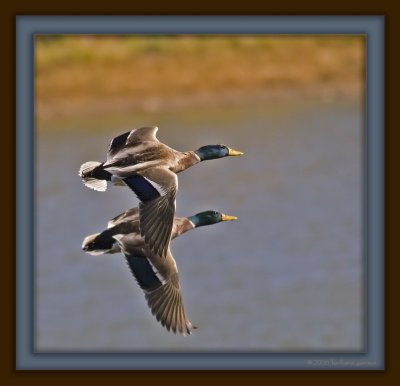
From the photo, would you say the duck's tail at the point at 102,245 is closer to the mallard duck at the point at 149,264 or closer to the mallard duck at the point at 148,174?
the mallard duck at the point at 149,264

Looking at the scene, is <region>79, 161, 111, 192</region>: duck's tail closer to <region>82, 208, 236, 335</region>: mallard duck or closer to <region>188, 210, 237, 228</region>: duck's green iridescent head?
<region>82, 208, 236, 335</region>: mallard duck

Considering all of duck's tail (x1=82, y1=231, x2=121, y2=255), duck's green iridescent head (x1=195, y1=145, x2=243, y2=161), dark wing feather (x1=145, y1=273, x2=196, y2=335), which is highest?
duck's green iridescent head (x1=195, y1=145, x2=243, y2=161)

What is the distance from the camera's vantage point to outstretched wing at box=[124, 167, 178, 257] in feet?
28.6

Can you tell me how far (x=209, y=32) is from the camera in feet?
32.7

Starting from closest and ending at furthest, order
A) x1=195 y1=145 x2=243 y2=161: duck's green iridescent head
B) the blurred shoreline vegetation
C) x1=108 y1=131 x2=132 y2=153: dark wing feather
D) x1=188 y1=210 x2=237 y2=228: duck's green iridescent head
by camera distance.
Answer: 1. x1=108 y1=131 x2=132 y2=153: dark wing feather
2. x1=195 y1=145 x2=243 y2=161: duck's green iridescent head
3. x1=188 y1=210 x2=237 y2=228: duck's green iridescent head
4. the blurred shoreline vegetation

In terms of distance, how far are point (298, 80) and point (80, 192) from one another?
5.83 meters

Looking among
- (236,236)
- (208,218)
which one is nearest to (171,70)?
(236,236)

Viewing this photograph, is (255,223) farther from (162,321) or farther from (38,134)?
(162,321)

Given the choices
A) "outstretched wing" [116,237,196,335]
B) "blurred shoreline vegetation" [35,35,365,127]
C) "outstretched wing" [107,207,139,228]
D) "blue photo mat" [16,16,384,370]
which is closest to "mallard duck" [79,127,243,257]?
"outstretched wing" [107,207,139,228]

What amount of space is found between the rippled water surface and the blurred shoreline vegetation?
390 millimetres

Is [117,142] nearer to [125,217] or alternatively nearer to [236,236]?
[125,217]

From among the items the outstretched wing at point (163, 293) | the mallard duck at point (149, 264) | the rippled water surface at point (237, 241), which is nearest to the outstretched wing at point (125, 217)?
the mallard duck at point (149, 264)

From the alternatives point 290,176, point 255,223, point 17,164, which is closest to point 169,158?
point 17,164

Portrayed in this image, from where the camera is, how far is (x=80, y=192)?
65.2 ft
